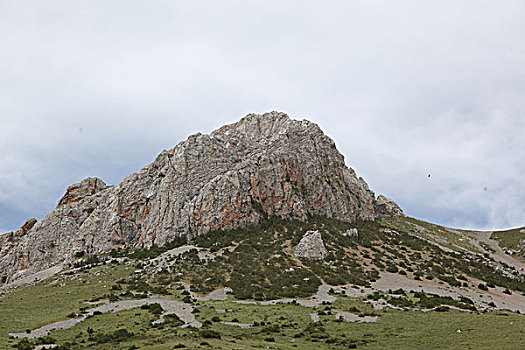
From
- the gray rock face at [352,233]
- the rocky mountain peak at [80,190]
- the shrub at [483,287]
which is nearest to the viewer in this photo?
the shrub at [483,287]

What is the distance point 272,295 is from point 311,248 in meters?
24.9

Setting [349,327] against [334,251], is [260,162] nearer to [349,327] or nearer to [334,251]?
[334,251]

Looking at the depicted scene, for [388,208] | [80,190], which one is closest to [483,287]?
[388,208]

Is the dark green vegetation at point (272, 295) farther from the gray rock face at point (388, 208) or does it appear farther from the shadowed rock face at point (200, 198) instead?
the gray rock face at point (388, 208)

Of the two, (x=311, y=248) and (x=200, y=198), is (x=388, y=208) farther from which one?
(x=200, y=198)

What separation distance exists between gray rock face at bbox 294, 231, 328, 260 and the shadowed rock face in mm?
21227

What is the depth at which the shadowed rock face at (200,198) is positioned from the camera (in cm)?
11194

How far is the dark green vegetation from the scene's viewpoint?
38.4m

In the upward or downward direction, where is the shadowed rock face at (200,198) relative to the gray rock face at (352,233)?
upward

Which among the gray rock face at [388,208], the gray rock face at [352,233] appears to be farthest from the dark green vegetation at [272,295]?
the gray rock face at [388,208]

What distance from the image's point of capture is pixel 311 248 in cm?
9156

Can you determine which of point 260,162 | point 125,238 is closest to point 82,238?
point 125,238

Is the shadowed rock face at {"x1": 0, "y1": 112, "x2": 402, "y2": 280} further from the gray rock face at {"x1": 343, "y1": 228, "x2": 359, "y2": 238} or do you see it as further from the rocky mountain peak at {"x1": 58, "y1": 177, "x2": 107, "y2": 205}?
the gray rock face at {"x1": 343, "y1": 228, "x2": 359, "y2": 238}

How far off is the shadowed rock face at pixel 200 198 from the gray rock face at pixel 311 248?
2123 centimetres
